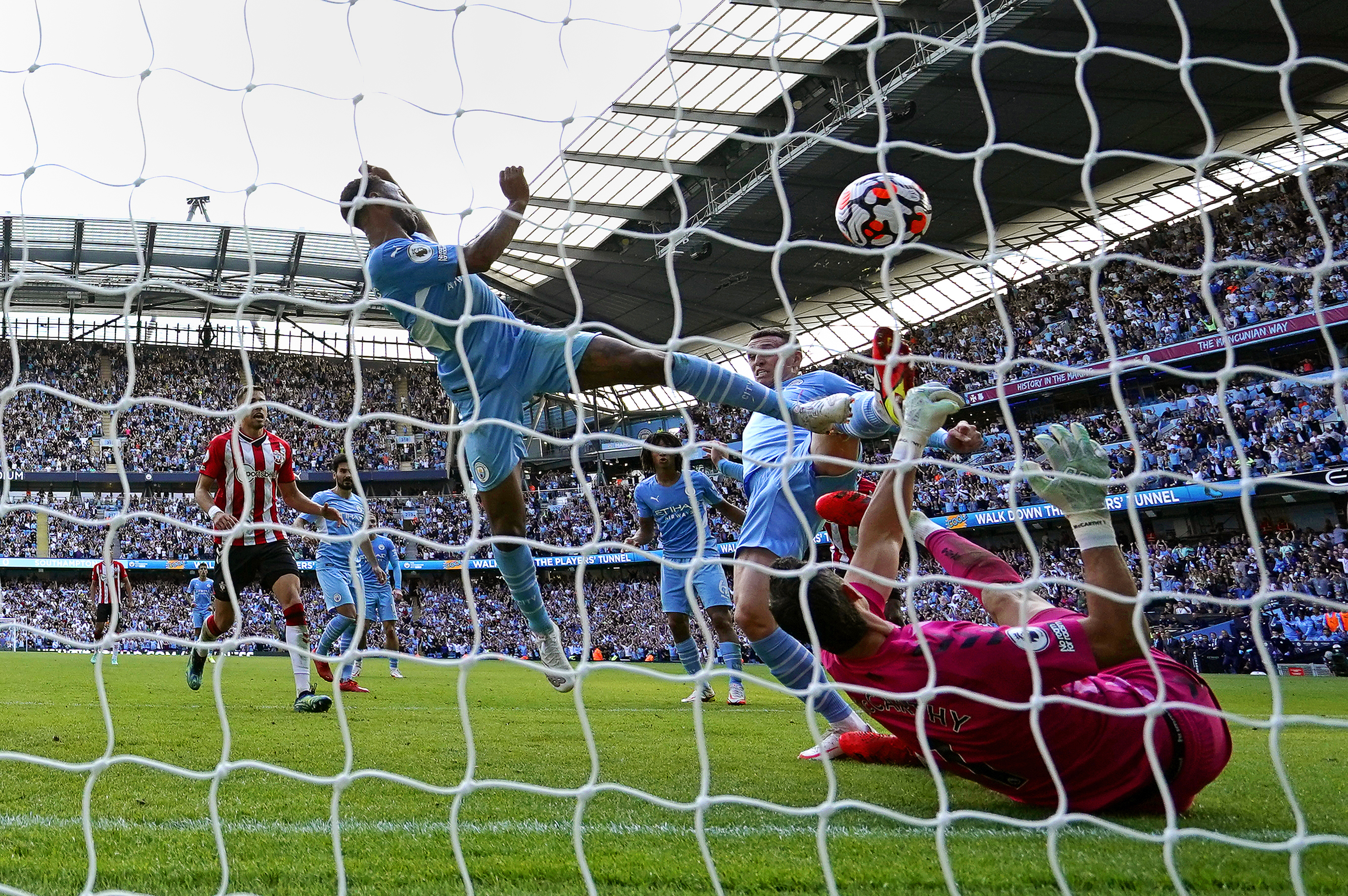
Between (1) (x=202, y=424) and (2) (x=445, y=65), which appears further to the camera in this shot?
(1) (x=202, y=424)

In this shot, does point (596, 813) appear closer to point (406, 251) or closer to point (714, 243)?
point (406, 251)

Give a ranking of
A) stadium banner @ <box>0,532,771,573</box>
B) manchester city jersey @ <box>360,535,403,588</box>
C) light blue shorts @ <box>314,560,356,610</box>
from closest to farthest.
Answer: light blue shorts @ <box>314,560,356,610</box> < manchester city jersey @ <box>360,535,403,588</box> < stadium banner @ <box>0,532,771,573</box>

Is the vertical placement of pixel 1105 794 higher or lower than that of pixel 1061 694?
lower

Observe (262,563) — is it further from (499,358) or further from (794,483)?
(794,483)

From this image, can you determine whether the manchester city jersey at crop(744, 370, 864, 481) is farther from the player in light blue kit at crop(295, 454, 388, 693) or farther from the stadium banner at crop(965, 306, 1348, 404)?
the stadium banner at crop(965, 306, 1348, 404)

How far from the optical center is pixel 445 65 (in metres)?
3.75

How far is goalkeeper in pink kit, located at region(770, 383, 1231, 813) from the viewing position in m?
2.78

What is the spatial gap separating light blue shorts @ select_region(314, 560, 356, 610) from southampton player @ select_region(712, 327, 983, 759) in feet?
13.6

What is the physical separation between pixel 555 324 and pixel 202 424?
1372 centimetres

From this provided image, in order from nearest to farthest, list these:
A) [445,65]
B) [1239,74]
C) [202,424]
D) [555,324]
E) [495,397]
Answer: [445,65]
[495,397]
[1239,74]
[555,324]
[202,424]

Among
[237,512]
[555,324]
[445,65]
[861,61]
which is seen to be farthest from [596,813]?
[555,324]

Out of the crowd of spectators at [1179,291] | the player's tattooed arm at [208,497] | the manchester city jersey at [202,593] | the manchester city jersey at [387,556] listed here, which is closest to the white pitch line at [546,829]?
the player's tattooed arm at [208,497]

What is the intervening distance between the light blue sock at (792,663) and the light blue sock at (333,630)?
445cm

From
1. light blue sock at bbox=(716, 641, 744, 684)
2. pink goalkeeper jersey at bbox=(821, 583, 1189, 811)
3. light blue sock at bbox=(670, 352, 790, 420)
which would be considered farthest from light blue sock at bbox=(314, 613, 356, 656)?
pink goalkeeper jersey at bbox=(821, 583, 1189, 811)
